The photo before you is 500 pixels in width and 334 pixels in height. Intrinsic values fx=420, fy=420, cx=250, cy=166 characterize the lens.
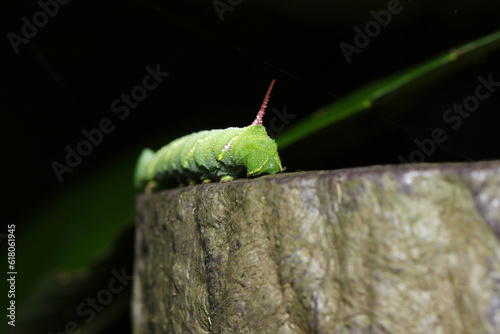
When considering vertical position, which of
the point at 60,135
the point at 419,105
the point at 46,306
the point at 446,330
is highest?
the point at 60,135

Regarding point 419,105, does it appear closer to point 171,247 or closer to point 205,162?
point 205,162

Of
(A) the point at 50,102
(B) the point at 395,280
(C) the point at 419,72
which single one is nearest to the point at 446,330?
(B) the point at 395,280
